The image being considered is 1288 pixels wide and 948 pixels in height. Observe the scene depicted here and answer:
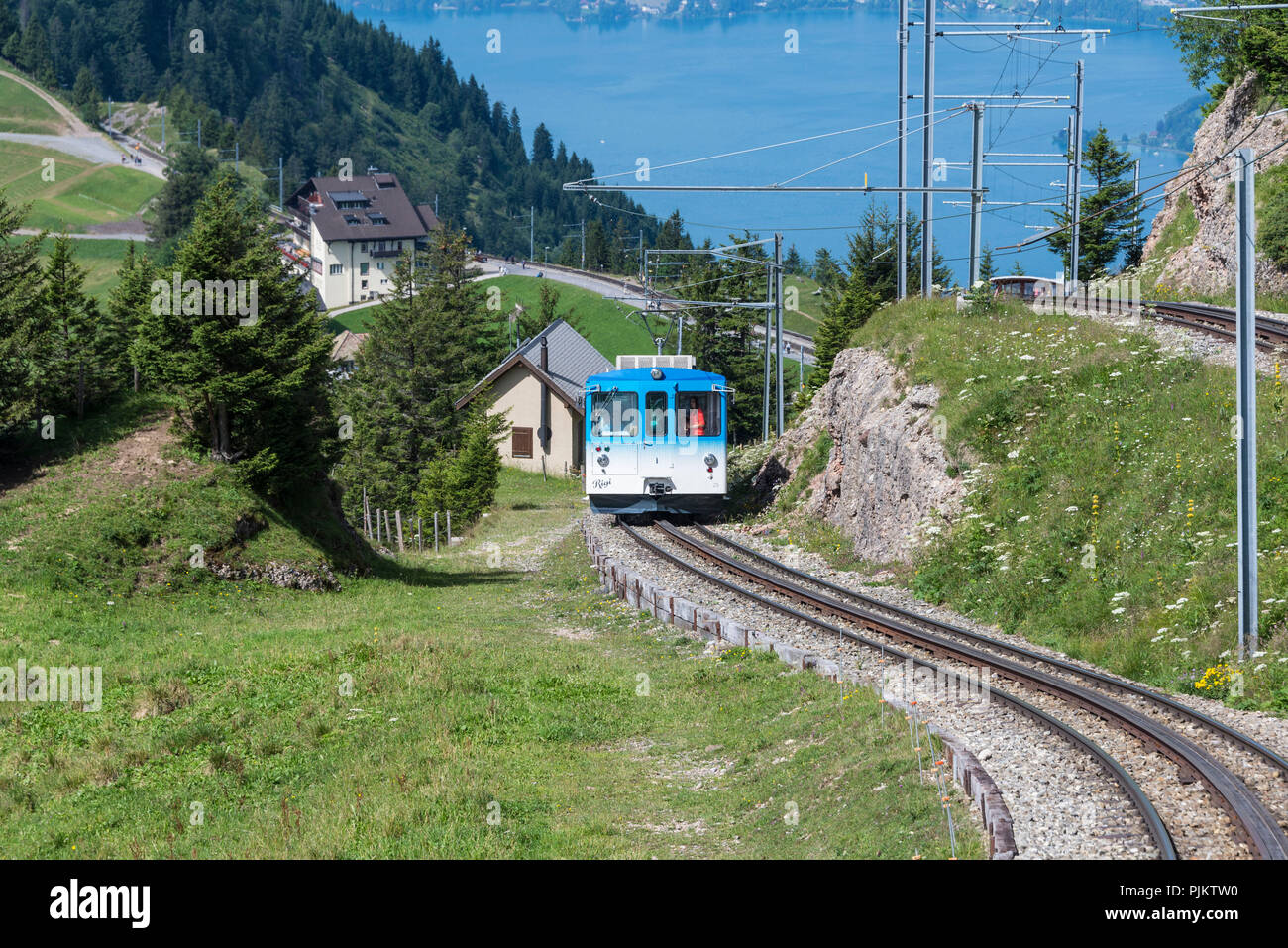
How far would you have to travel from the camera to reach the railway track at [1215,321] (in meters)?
27.3

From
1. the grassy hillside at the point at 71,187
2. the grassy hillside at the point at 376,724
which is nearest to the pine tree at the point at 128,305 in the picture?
the grassy hillside at the point at 376,724

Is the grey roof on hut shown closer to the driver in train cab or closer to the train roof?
the train roof

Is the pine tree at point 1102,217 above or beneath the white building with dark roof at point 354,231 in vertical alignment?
beneath

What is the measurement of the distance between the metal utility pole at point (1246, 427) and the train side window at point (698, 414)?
16.0 meters

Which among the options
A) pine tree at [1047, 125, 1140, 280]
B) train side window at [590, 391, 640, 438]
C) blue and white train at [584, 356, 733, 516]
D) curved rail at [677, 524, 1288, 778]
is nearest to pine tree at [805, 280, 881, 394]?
pine tree at [1047, 125, 1140, 280]

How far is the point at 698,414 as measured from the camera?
103ft

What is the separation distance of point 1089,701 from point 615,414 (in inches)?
720

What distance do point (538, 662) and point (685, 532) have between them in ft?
39.9

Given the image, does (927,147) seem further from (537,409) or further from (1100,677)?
(537,409)

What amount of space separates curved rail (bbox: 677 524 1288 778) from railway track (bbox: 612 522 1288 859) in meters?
0.02

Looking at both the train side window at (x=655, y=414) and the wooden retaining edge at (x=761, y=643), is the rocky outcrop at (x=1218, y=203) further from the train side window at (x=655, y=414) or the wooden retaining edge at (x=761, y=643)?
the wooden retaining edge at (x=761, y=643)

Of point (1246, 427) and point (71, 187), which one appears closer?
point (1246, 427)

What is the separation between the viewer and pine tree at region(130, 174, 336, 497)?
27500 millimetres

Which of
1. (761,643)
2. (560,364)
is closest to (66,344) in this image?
(761,643)
